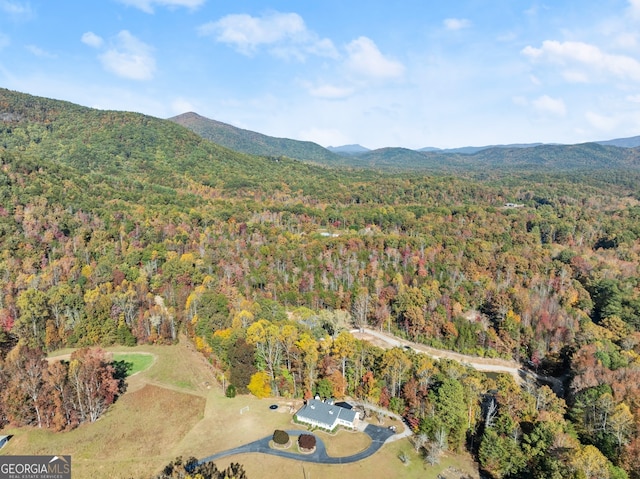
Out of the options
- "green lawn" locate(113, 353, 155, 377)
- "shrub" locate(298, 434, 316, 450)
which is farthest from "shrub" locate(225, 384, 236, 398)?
"green lawn" locate(113, 353, 155, 377)

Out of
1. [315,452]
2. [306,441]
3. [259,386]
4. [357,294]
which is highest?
[357,294]

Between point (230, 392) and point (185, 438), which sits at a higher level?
point (230, 392)

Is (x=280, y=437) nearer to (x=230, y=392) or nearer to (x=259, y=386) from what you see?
(x=259, y=386)

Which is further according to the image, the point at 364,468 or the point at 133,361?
the point at 133,361

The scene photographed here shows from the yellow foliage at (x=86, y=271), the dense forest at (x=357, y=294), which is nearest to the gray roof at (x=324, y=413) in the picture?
the dense forest at (x=357, y=294)

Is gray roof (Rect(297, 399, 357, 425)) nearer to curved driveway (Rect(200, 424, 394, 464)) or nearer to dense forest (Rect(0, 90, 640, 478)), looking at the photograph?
curved driveway (Rect(200, 424, 394, 464))

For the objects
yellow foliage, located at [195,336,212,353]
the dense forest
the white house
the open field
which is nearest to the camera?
the open field

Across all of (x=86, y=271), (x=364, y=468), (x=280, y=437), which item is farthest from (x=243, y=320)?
(x=86, y=271)
